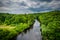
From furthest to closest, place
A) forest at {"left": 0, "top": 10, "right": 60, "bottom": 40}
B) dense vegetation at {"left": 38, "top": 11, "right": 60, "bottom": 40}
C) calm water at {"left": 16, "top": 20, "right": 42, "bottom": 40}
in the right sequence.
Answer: calm water at {"left": 16, "top": 20, "right": 42, "bottom": 40} → forest at {"left": 0, "top": 10, "right": 60, "bottom": 40} → dense vegetation at {"left": 38, "top": 11, "right": 60, "bottom": 40}

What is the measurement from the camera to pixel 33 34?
6461mm

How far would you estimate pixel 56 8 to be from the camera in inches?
251

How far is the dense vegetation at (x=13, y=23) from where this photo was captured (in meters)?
6.21

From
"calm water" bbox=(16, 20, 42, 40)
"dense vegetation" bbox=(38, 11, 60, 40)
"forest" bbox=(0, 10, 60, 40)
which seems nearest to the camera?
"dense vegetation" bbox=(38, 11, 60, 40)

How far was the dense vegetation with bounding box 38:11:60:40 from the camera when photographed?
6026 millimetres

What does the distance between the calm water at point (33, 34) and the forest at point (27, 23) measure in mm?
159

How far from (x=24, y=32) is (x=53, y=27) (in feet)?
4.27

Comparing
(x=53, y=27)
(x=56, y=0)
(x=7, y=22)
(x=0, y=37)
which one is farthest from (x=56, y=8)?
(x=0, y=37)

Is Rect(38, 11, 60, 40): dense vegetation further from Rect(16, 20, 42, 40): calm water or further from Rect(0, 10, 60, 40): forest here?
Rect(16, 20, 42, 40): calm water

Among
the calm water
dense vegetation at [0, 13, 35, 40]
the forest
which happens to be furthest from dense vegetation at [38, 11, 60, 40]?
dense vegetation at [0, 13, 35, 40]

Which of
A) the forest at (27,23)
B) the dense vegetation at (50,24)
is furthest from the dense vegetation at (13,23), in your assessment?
the dense vegetation at (50,24)

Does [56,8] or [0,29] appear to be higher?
[56,8]

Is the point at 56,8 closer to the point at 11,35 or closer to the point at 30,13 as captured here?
the point at 30,13

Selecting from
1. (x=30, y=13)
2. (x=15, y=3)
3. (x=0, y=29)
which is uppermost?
(x=15, y=3)
